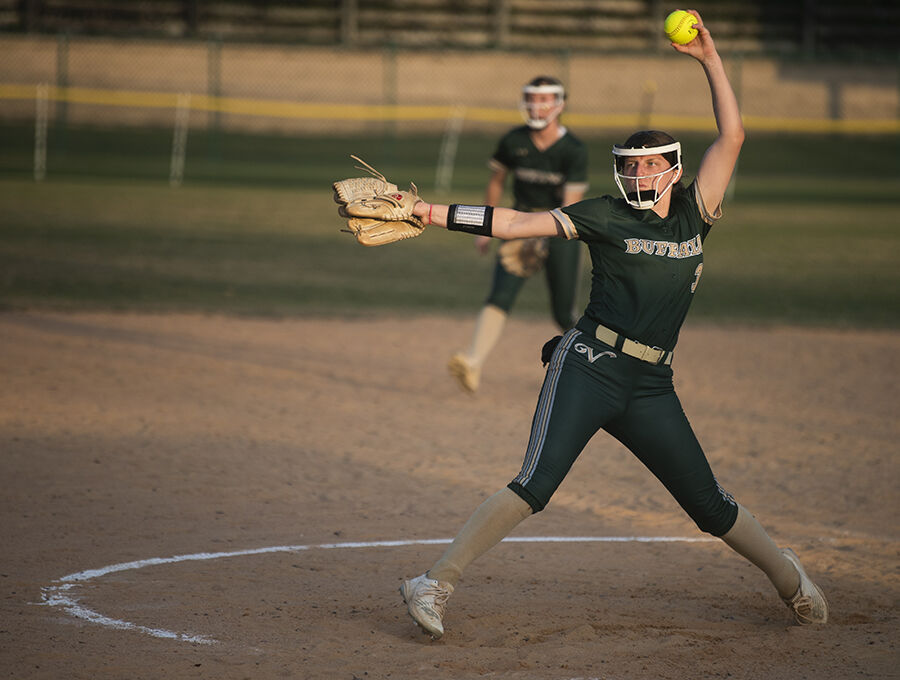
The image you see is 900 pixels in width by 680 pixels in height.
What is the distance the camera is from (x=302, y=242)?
18.0m

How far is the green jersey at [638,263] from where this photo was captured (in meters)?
4.57

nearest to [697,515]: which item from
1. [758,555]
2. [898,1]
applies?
[758,555]

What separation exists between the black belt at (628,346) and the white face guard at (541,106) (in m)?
4.39

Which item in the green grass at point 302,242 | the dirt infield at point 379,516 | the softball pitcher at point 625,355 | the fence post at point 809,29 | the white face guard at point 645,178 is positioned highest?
the fence post at point 809,29

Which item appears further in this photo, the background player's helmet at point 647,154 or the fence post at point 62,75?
the fence post at point 62,75

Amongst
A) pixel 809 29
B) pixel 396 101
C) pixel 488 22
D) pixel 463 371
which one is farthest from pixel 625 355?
pixel 809 29

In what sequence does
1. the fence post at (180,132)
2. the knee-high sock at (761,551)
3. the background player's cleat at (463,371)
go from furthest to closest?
the fence post at (180,132)
the background player's cleat at (463,371)
the knee-high sock at (761,551)

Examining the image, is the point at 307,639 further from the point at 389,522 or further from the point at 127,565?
the point at 389,522

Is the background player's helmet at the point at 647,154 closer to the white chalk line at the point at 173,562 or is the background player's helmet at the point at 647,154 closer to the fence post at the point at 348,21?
the white chalk line at the point at 173,562

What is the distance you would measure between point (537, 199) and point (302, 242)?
9495 mm

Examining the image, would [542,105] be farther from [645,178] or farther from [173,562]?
[173,562]

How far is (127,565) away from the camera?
5.37 metres

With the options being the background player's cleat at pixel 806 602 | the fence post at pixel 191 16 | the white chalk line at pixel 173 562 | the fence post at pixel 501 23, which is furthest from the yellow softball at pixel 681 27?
the fence post at pixel 191 16

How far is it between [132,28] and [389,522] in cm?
2978
